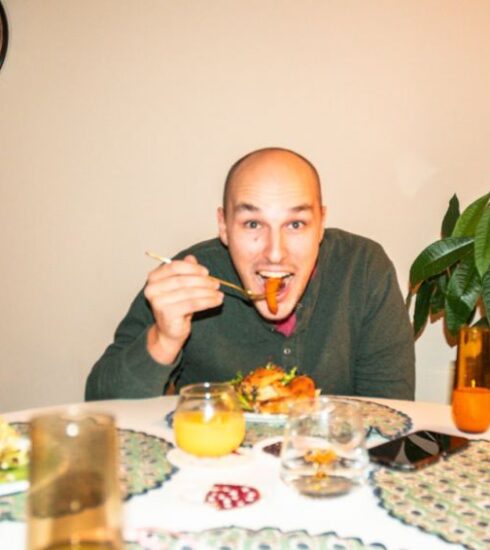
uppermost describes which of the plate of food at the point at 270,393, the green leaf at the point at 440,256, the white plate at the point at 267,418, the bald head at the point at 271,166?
the bald head at the point at 271,166

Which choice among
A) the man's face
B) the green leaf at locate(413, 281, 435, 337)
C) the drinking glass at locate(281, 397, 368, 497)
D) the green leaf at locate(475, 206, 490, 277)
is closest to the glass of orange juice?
the drinking glass at locate(281, 397, 368, 497)

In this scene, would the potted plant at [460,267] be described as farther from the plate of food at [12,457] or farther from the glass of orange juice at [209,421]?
the plate of food at [12,457]

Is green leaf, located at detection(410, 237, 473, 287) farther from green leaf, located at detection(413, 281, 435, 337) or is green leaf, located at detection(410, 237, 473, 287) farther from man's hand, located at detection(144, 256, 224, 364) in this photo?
man's hand, located at detection(144, 256, 224, 364)

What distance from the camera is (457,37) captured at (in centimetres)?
274

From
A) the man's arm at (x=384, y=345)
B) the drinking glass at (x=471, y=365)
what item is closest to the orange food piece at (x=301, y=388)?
the drinking glass at (x=471, y=365)

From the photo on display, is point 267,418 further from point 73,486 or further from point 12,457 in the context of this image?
point 73,486

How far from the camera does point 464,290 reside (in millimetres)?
2346

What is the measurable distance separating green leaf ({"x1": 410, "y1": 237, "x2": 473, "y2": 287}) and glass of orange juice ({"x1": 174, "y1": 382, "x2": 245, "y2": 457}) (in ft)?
4.70

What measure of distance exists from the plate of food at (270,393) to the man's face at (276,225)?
0.40 meters

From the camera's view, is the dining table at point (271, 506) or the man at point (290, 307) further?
the man at point (290, 307)

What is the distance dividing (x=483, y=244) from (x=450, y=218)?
42 centimetres

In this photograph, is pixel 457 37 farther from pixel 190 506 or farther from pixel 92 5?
pixel 190 506

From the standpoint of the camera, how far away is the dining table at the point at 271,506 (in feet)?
2.52

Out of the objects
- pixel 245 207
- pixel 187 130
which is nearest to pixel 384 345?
pixel 245 207
